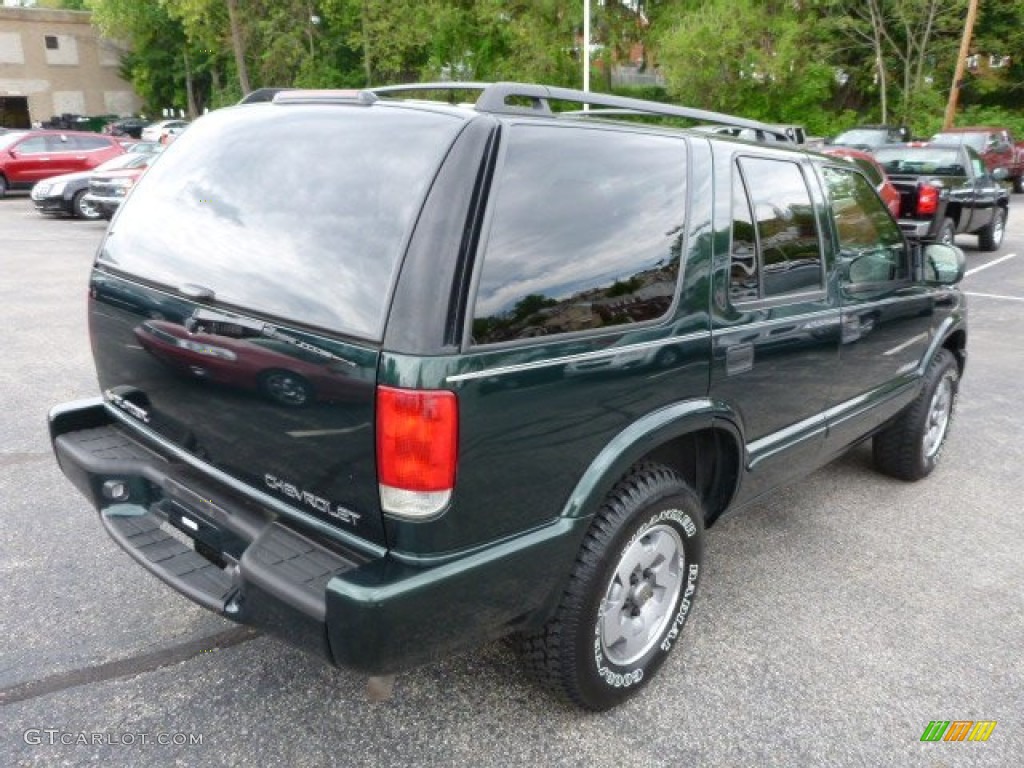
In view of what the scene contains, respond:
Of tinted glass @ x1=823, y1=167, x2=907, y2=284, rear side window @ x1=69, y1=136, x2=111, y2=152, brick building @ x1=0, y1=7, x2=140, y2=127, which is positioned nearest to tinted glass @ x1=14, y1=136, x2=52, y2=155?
rear side window @ x1=69, y1=136, x2=111, y2=152

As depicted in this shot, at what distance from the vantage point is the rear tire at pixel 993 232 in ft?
42.3

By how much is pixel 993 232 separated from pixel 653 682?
1320 cm

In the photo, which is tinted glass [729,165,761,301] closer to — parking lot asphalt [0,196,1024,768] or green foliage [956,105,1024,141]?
parking lot asphalt [0,196,1024,768]

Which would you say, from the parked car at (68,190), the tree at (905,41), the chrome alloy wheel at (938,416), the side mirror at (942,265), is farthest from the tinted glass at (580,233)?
the tree at (905,41)

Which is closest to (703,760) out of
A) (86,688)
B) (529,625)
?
(529,625)

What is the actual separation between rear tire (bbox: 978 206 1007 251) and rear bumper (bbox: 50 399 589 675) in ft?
Result: 43.7

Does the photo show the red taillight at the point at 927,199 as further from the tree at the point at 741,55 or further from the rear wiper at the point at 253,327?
the tree at the point at 741,55

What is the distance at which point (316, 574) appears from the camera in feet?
6.80

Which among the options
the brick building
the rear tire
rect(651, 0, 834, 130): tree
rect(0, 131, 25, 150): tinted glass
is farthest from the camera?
the brick building

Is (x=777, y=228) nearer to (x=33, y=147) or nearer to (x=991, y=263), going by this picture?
(x=991, y=263)

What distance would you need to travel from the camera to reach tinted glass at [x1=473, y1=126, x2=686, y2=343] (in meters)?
2.08

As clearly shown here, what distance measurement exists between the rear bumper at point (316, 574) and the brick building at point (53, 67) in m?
59.9

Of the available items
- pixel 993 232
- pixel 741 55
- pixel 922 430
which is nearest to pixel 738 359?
pixel 922 430

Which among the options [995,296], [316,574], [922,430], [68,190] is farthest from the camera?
[68,190]
